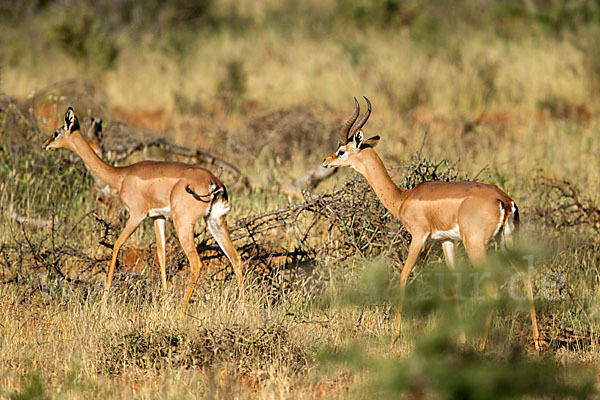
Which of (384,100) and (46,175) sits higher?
(384,100)

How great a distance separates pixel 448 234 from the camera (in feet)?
18.3

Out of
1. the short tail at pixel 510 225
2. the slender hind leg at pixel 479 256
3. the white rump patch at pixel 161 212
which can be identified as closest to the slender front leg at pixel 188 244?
the white rump patch at pixel 161 212

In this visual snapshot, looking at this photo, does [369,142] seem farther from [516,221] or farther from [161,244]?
[161,244]

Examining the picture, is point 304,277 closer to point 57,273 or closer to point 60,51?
point 57,273

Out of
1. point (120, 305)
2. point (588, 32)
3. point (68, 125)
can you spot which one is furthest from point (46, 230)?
point (588, 32)

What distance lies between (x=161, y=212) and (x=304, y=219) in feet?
6.11

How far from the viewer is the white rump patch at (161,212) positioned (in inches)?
238

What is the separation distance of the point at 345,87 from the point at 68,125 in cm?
849

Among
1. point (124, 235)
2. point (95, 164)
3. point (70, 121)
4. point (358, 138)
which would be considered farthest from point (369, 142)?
point (70, 121)

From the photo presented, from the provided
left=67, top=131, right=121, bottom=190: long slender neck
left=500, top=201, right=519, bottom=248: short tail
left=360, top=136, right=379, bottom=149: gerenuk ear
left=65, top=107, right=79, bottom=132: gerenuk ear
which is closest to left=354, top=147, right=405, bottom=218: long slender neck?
left=360, top=136, right=379, bottom=149: gerenuk ear

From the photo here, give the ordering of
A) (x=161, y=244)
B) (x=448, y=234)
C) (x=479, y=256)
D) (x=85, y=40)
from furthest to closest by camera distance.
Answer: (x=85, y=40), (x=161, y=244), (x=448, y=234), (x=479, y=256)

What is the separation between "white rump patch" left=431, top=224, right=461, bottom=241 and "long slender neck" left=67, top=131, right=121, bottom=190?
2.43m

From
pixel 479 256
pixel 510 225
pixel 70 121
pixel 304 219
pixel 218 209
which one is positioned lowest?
pixel 479 256

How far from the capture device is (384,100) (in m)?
13.6
